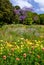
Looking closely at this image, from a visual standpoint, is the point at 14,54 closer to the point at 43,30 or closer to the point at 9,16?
the point at 43,30

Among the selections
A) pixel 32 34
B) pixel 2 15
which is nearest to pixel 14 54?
pixel 32 34

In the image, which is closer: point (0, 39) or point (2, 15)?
point (0, 39)

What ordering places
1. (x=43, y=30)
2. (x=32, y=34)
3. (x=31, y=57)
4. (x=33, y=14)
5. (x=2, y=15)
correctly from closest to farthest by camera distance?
1. (x=31, y=57)
2. (x=32, y=34)
3. (x=43, y=30)
4. (x=2, y=15)
5. (x=33, y=14)

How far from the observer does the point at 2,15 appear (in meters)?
16.6

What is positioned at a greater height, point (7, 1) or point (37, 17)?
point (7, 1)

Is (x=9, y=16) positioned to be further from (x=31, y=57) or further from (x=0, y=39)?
(x=31, y=57)

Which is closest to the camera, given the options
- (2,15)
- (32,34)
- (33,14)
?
(32,34)

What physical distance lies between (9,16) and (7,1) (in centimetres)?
89

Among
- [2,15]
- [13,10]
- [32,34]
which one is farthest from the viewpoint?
[13,10]

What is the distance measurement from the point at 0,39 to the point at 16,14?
19.5 feet

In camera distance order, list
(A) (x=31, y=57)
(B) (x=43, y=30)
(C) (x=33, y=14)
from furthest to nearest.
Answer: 1. (C) (x=33, y=14)
2. (B) (x=43, y=30)
3. (A) (x=31, y=57)

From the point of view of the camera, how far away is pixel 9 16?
1719cm

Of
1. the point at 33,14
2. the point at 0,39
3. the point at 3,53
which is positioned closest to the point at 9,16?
the point at 0,39

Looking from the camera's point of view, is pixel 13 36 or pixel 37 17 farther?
pixel 37 17
